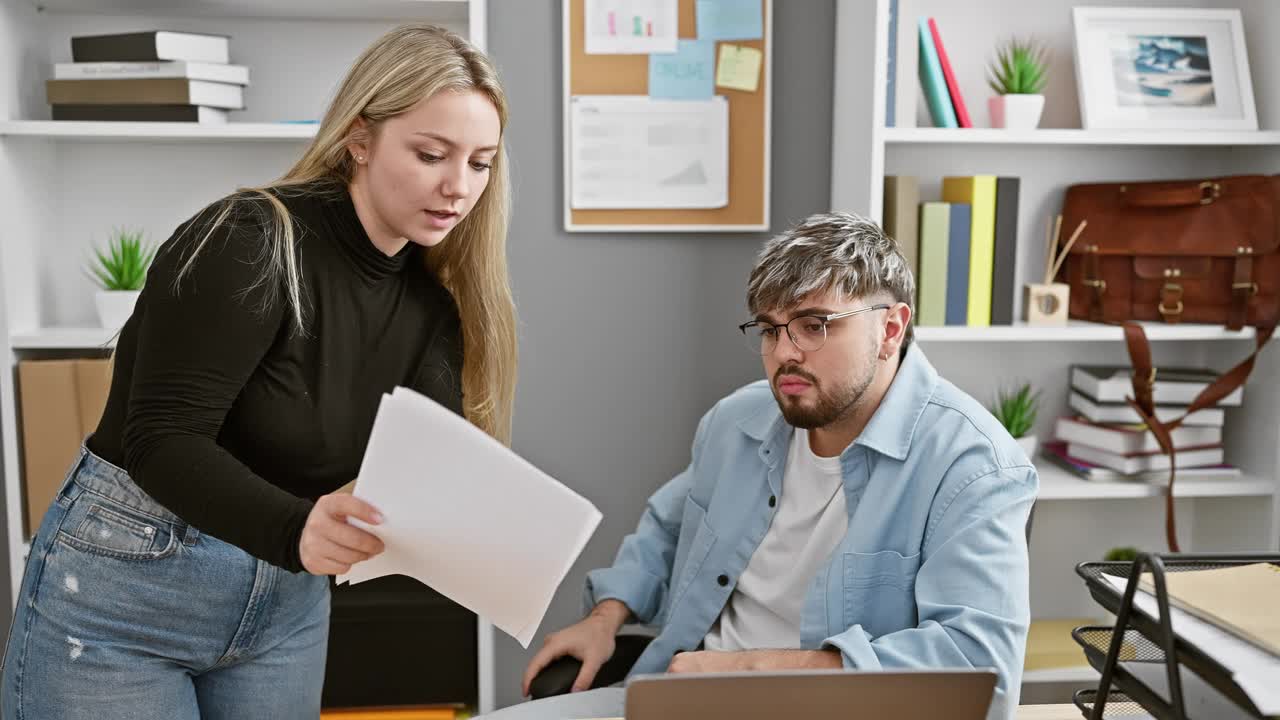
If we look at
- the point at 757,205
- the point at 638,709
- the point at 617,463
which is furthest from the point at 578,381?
the point at 638,709

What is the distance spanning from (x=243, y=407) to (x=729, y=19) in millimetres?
1670

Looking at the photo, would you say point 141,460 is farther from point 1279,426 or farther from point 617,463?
point 1279,426

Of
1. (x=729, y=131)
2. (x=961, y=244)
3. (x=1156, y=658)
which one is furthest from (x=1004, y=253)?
(x=1156, y=658)

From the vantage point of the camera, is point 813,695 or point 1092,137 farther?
point 1092,137

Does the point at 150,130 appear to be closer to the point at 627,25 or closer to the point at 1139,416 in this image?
the point at 627,25

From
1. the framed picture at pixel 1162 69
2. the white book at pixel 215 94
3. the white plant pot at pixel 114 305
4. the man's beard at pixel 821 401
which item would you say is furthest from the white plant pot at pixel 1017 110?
the white plant pot at pixel 114 305

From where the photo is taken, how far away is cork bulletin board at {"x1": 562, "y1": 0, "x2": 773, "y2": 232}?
97.7 inches

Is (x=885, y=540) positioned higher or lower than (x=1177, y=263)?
lower

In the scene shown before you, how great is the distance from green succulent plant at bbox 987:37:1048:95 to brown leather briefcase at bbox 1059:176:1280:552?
0.29 meters

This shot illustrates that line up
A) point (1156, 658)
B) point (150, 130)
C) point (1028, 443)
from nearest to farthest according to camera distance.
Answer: point (1156, 658) → point (150, 130) → point (1028, 443)

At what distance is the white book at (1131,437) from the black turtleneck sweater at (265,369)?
1.66 meters

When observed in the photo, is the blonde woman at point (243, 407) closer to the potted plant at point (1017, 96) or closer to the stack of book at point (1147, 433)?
the potted plant at point (1017, 96)

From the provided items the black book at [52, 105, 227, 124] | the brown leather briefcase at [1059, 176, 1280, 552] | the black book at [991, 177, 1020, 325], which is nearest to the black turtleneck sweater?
the black book at [52, 105, 227, 124]

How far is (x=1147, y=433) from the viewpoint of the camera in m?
2.45
